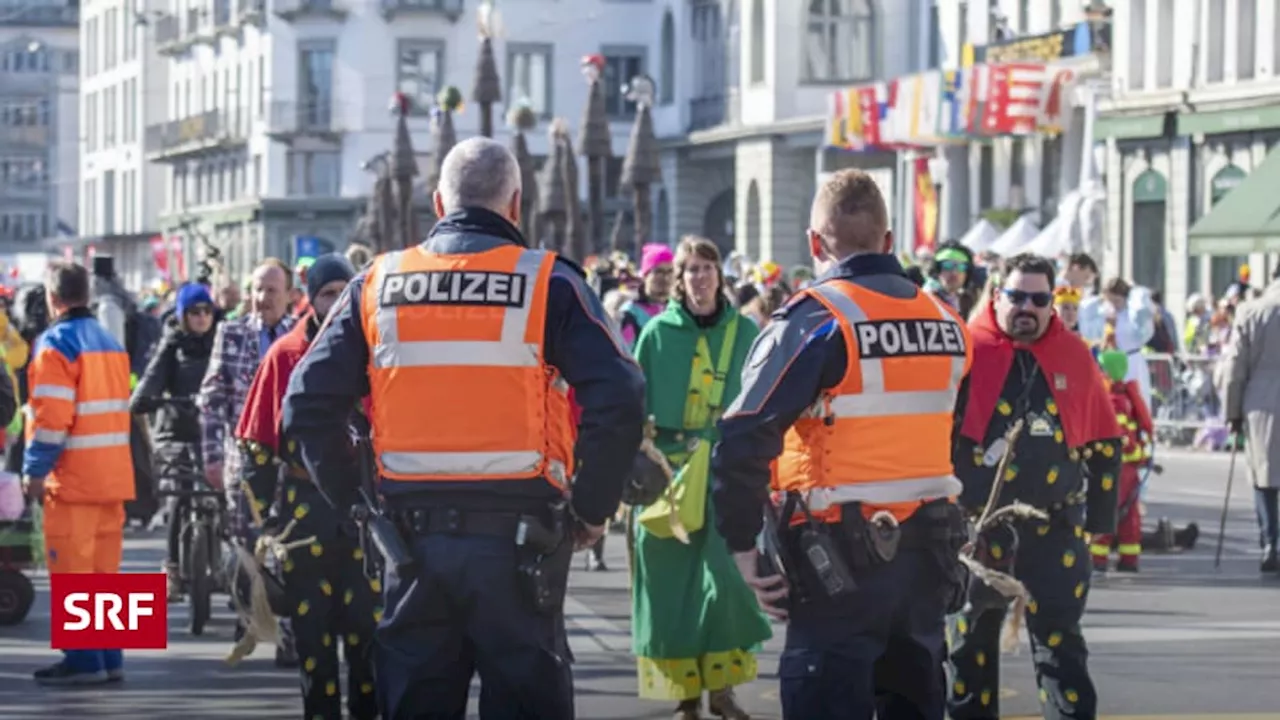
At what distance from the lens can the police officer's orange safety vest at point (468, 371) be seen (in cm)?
771

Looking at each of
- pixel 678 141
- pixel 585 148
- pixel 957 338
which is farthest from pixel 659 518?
pixel 678 141

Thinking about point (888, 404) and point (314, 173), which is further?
point (314, 173)

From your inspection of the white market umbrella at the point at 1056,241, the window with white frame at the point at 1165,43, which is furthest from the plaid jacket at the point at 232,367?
the window with white frame at the point at 1165,43

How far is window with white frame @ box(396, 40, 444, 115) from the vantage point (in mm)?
84250

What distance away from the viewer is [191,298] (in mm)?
15906

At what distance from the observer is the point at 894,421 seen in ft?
26.0

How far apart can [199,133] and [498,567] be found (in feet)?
281

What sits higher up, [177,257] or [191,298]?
[177,257]

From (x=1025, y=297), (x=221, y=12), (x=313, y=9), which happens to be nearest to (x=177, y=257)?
(x=313, y=9)

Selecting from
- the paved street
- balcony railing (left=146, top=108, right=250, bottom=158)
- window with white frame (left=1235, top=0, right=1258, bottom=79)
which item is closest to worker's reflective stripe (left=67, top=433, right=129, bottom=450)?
the paved street

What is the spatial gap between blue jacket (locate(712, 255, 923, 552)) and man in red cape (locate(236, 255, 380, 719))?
2.44m

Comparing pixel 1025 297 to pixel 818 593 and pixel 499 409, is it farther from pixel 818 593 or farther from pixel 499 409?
pixel 499 409

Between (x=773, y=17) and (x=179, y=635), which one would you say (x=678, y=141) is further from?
(x=179, y=635)

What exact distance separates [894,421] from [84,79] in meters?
111
